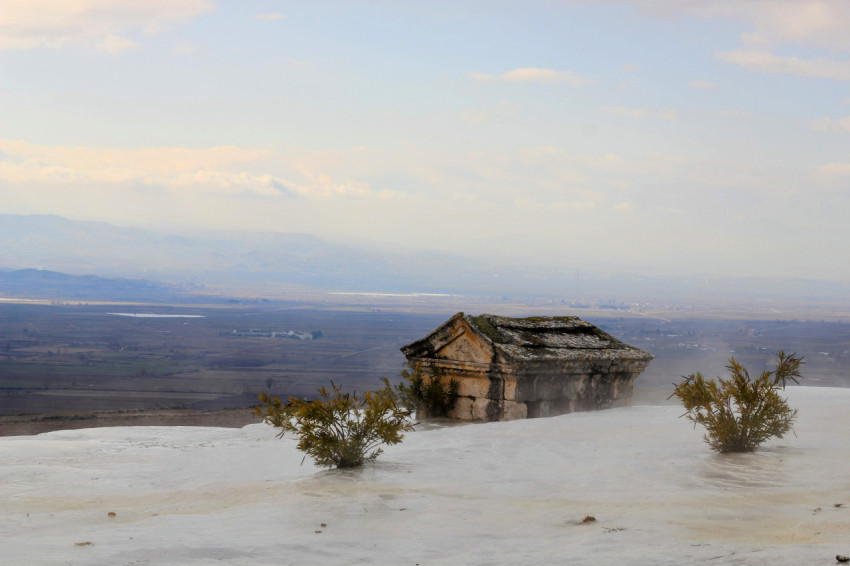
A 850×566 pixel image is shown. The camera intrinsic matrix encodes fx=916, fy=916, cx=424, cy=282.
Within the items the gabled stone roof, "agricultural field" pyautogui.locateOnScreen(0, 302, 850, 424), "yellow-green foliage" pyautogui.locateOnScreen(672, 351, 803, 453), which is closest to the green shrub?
the gabled stone roof

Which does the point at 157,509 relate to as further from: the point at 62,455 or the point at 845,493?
the point at 845,493

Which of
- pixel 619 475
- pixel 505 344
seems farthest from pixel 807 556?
pixel 505 344

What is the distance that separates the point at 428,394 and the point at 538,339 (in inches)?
71.7

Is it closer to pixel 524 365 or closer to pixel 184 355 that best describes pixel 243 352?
pixel 184 355

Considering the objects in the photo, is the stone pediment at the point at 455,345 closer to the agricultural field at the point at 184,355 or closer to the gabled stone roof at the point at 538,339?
the gabled stone roof at the point at 538,339

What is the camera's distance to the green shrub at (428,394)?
531 inches

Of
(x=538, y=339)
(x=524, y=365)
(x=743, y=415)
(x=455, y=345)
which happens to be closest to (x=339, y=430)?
(x=743, y=415)

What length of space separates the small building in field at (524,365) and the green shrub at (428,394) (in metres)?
0.11

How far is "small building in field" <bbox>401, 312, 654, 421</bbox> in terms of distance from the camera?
1279cm

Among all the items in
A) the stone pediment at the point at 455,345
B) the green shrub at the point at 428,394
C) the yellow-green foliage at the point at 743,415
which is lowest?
the green shrub at the point at 428,394

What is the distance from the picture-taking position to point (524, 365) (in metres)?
12.7

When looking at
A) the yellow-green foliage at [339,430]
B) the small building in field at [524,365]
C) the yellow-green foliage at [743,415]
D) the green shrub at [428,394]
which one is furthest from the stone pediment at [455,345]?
the yellow-green foliage at [743,415]

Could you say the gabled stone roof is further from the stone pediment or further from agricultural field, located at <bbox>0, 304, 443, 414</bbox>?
agricultural field, located at <bbox>0, 304, 443, 414</bbox>

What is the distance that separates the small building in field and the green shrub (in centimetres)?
11
